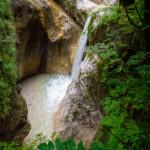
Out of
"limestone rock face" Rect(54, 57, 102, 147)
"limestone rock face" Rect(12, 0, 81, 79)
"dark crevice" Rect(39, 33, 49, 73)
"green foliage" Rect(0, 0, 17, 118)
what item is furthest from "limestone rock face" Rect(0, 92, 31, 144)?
"dark crevice" Rect(39, 33, 49, 73)

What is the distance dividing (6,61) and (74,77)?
2469 millimetres

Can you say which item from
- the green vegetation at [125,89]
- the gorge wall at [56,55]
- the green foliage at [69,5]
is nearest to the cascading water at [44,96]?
the gorge wall at [56,55]

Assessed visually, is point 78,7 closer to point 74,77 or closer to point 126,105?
point 74,77

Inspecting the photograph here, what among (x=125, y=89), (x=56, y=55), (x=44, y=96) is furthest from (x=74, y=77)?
(x=56, y=55)

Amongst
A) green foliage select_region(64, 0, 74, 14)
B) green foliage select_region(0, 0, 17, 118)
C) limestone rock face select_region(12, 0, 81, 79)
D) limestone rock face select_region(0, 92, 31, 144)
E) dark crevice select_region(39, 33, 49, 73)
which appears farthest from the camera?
dark crevice select_region(39, 33, 49, 73)

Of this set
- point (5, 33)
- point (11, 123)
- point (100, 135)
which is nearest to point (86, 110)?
point (100, 135)

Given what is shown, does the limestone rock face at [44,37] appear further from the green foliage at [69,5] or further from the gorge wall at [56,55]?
the green foliage at [69,5]

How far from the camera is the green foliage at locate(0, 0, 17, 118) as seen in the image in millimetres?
3423

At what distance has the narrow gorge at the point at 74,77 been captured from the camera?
6.67ft

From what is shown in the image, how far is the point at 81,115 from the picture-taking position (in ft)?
14.7

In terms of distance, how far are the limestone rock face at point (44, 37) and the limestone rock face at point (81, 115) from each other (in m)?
4.84

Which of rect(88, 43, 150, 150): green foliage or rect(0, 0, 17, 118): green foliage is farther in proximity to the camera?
rect(0, 0, 17, 118): green foliage

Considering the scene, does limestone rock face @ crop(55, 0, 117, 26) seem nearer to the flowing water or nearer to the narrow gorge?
the narrow gorge

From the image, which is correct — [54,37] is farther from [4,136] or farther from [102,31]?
[4,136]
